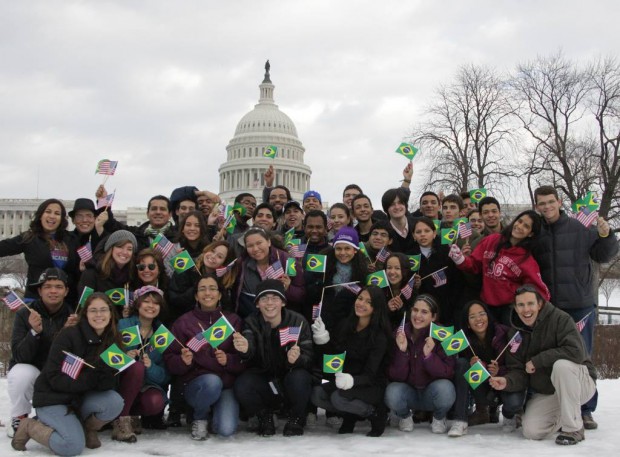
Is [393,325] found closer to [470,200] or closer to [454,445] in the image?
[454,445]

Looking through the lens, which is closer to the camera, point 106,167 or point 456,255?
point 456,255

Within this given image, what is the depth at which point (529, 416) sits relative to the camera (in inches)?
251

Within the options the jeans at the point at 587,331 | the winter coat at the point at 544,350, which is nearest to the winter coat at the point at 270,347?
the winter coat at the point at 544,350

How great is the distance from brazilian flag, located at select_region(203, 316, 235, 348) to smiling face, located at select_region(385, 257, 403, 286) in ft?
5.56

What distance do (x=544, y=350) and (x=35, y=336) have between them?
444cm

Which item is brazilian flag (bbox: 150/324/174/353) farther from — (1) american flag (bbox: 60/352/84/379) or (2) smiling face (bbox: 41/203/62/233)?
(2) smiling face (bbox: 41/203/62/233)

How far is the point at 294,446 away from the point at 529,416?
6.88ft

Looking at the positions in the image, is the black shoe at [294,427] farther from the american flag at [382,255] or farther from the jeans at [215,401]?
the american flag at [382,255]

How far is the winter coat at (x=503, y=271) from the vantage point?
22.3 feet

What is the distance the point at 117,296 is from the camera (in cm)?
655

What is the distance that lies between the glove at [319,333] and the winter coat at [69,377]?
1.81 meters

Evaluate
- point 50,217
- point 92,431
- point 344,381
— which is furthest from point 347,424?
point 50,217

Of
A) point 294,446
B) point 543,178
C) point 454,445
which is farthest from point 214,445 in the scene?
point 543,178

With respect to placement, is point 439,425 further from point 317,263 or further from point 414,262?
point 317,263
